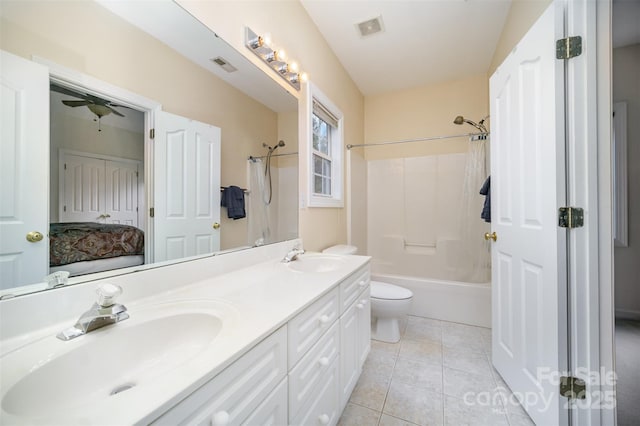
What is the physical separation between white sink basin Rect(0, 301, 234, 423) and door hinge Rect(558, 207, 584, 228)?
1.37 metres

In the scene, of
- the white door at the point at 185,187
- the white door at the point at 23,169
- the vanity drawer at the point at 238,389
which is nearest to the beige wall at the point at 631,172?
the vanity drawer at the point at 238,389

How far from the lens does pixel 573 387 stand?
1058 millimetres

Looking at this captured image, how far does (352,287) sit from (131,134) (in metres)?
1.14

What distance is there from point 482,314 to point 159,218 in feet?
8.68

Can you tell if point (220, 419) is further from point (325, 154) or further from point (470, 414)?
point (325, 154)

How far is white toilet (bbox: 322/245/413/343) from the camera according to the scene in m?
1.93

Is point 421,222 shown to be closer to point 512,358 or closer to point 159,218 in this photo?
point 512,358

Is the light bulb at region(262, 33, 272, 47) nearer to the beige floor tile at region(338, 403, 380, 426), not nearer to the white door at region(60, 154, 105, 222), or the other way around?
the white door at region(60, 154, 105, 222)

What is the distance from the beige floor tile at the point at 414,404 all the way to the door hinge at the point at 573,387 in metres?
0.57

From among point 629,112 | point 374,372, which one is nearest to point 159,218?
point 374,372

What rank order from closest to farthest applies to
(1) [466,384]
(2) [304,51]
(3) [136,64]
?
(3) [136,64]
(1) [466,384]
(2) [304,51]

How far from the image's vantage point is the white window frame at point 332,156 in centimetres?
184

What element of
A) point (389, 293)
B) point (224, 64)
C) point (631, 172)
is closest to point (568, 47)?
point (631, 172)

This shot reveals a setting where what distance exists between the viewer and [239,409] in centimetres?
55
